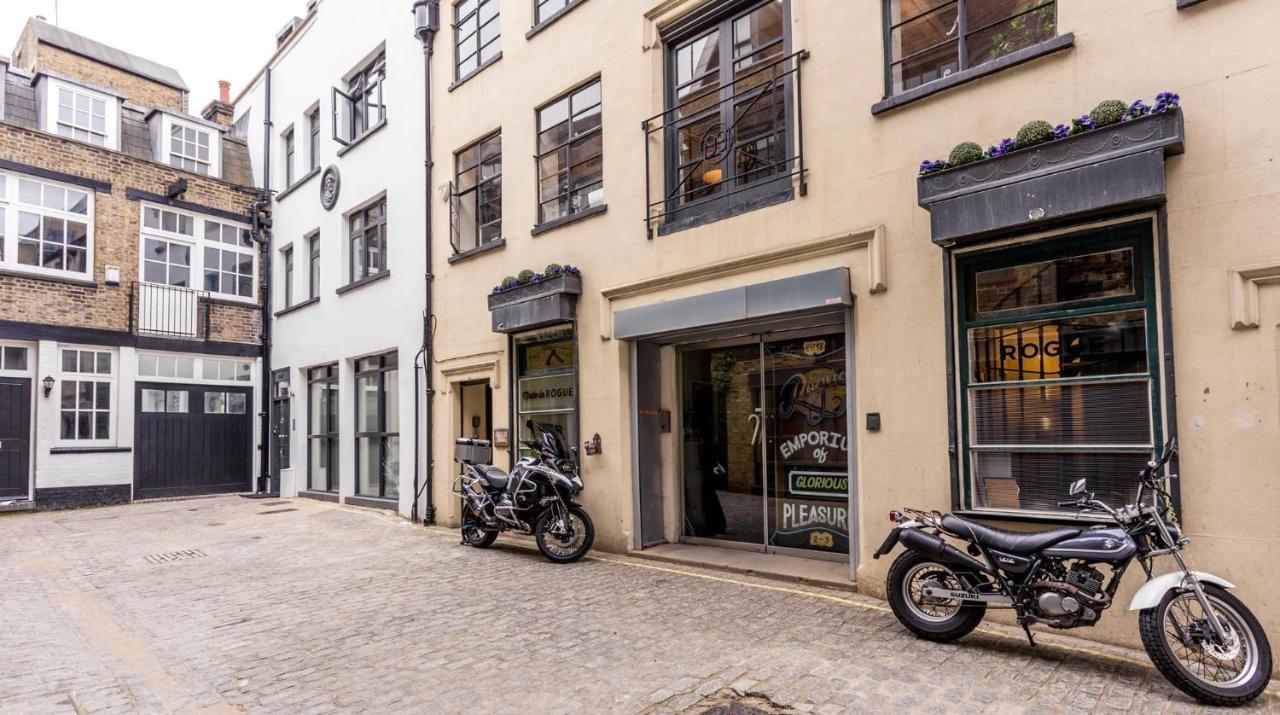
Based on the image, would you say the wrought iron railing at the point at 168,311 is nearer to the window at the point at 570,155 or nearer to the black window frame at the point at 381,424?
the black window frame at the point at 381,424

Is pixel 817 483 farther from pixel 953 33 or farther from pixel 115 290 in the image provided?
pixel 115 290

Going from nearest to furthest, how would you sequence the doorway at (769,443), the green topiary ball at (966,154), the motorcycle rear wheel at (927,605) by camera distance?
the motorcycle rear wheel at (927,605)
the green topiary ball at (966,154)
the doorway at (769,443)

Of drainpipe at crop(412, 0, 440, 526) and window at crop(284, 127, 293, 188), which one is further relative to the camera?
window at crop(284, 127, 293, 188)

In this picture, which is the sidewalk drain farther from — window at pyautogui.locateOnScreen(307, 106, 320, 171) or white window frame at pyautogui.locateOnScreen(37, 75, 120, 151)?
white window frame at pyautogui.locateOnScreen(37, 75, 120, 151)

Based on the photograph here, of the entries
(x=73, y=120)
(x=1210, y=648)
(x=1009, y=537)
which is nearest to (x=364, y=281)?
(x=73, y=120)

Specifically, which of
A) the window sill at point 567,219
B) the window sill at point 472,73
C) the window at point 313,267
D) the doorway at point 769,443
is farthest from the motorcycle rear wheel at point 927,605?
the window at point 313,267

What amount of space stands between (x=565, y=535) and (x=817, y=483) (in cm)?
271

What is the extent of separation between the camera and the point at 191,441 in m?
15.4

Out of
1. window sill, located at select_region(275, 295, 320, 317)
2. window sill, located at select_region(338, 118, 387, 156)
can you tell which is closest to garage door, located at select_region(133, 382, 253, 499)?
window sill, located at select_region(275, 295, 320, 317)

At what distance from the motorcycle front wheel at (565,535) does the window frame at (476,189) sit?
13.5ft

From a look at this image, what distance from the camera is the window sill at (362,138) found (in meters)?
12.7

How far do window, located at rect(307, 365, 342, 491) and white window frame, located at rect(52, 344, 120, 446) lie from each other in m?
3.40

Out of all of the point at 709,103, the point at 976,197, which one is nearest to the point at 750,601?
the point at 976,197

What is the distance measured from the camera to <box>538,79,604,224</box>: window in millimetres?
9062
